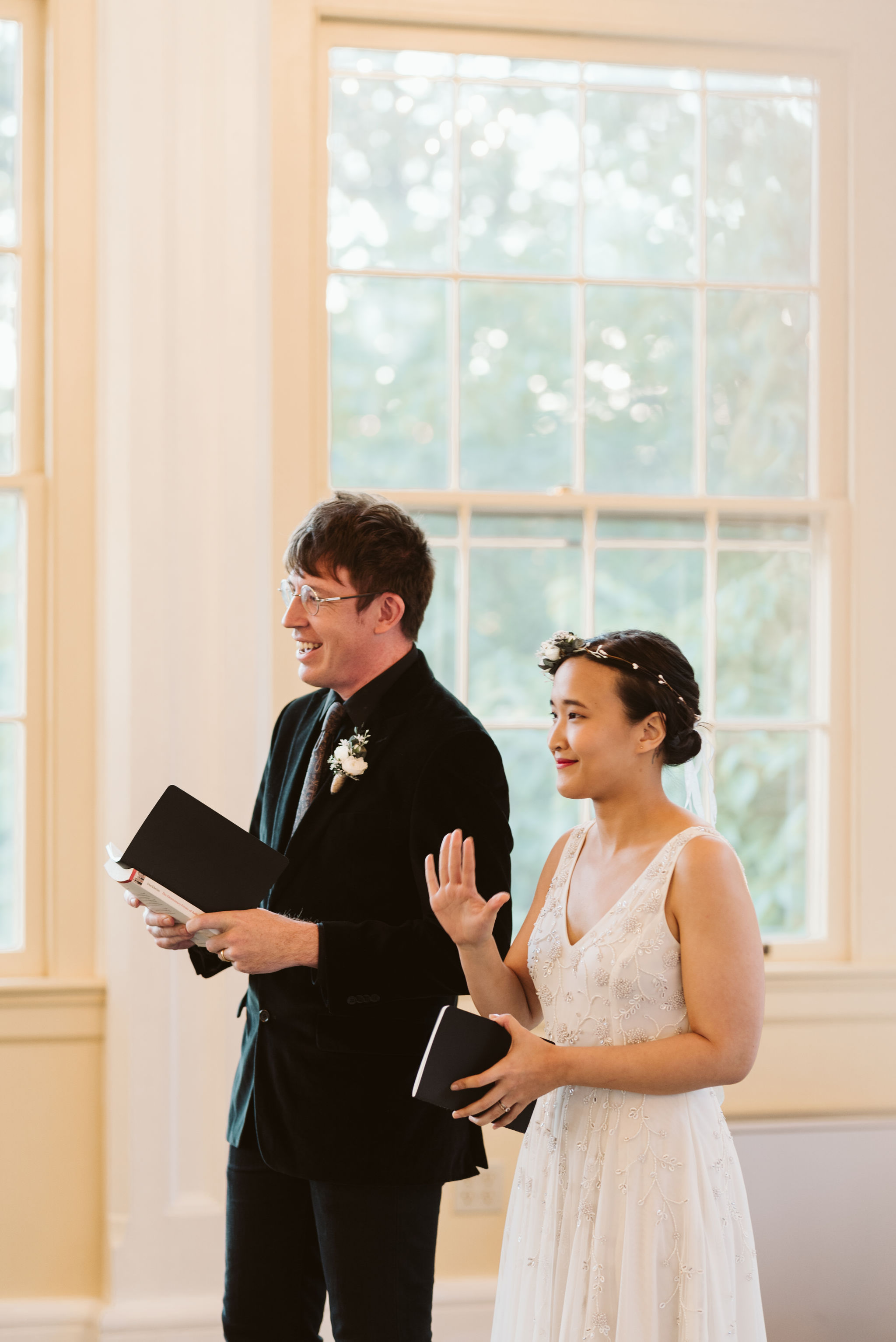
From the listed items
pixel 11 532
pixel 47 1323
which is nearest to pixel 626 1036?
pixel 47 1323

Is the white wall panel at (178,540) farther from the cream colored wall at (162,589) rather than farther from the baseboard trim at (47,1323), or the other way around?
the baseboard trim at (47,1323)

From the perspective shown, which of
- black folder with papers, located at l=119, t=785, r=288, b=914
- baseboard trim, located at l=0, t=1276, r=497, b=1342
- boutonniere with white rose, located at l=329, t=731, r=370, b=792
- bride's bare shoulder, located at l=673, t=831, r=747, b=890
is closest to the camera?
bride's bare shoulder, located at l=673, t=831, r=747, b=890

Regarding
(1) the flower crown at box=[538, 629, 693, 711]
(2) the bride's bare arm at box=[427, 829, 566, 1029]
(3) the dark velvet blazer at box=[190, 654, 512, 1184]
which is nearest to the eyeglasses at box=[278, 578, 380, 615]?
(3) the dark velvet blazer at box=[190, 654, 512, 1184]

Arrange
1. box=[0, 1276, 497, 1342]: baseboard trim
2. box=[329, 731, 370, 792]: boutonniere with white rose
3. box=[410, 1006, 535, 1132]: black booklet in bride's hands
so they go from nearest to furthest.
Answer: box=[410, 1006, 535, 1132]: black booklet in bride's hands
box=[329, 731, 370, 792]: boutonniere with white rose
box=[0, 1276, 497, 1342]: baseboard trim

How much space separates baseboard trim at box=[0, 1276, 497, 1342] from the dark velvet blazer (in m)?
1.07

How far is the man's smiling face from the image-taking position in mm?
1739

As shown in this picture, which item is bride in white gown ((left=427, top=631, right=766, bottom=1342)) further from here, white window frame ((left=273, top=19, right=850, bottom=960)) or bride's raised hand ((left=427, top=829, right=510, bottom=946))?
white window frame ((left=273, top=19, right=850, bottom=960))

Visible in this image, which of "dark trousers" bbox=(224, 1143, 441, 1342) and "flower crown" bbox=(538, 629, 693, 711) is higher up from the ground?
"flower crown" bbox=(538, 629, 693, 711)

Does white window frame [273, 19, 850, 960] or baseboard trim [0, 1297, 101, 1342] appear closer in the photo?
baseboard trim [0, 1297, 101, 1342]

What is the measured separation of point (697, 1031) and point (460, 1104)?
319 mm

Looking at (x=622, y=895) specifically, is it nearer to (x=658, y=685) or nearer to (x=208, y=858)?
(x=658, y=685)

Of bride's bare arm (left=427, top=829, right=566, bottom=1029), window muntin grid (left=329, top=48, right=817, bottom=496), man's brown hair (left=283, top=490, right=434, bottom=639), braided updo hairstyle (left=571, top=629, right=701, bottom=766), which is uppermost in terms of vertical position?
window muntin grid (left=329, top=48, right=817, bottom=496)

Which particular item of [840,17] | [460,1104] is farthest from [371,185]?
[460,1104]

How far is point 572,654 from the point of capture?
1.63 m
